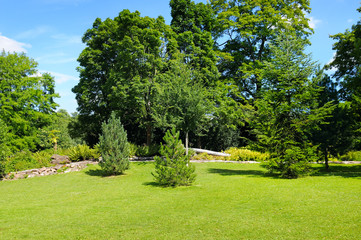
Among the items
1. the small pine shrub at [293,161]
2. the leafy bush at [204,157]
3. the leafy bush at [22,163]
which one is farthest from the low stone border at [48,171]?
the small pine shrub at [293,161]

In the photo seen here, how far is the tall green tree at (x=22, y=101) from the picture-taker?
23.9 metres

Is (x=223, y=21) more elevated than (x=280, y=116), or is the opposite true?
(x=223, y=21)

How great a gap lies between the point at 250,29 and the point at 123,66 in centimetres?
1469

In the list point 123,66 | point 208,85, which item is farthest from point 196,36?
point 123,66

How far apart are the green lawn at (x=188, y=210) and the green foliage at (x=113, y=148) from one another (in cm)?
217

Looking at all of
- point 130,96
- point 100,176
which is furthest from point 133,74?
point 100,176

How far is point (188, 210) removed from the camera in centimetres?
770

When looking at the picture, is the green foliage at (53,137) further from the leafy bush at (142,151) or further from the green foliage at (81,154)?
the leafy bush at (142,151)

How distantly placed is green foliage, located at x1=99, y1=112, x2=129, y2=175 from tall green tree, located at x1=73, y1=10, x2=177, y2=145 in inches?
187

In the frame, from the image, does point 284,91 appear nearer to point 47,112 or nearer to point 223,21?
point 223,21

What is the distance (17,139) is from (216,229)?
76.5 feet

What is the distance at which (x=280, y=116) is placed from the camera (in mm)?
14086

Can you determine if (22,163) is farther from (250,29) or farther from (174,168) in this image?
(250,29)

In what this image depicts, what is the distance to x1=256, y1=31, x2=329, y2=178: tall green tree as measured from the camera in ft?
43.8
